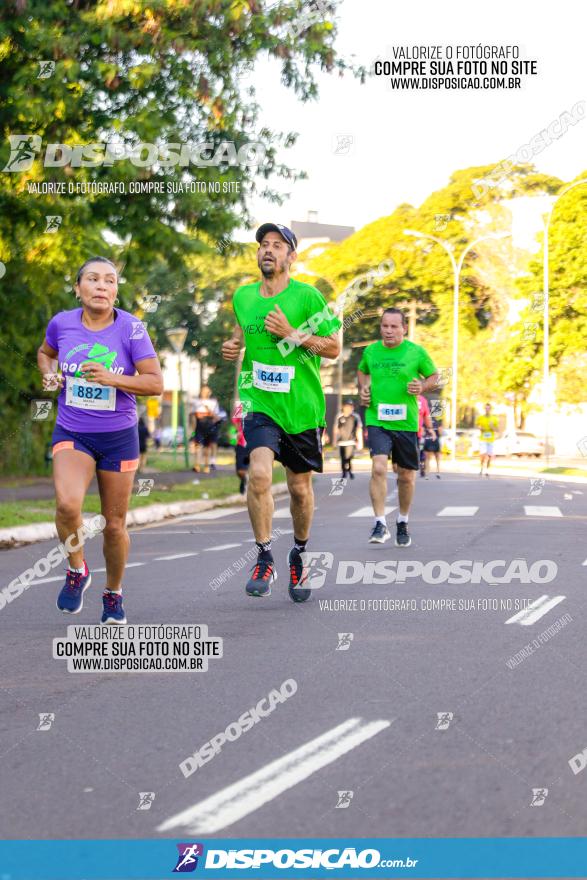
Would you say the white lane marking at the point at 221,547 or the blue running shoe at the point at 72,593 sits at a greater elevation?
the blue running shoe at the point at 72,593

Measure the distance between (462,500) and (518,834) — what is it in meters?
19.1

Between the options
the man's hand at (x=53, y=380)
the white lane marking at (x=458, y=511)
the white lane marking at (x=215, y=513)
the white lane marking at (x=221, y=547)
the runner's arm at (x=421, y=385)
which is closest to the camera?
the man's hand at (x=53, y=380)

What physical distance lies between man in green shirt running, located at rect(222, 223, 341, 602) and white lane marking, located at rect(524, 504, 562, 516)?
35.7ft

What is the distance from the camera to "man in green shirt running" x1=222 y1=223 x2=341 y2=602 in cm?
864

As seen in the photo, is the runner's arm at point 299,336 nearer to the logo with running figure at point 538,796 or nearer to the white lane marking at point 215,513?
the logo with running figure at point 538,796

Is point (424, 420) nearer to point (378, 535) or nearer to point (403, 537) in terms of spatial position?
point (378, 535)

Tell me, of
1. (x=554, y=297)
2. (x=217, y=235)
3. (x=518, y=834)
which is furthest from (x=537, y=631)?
(x=554, y=297)

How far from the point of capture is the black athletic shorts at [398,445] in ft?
43.5

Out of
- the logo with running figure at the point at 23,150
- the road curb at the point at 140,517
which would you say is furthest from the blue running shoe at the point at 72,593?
the logo with running figure at the point at 23,150

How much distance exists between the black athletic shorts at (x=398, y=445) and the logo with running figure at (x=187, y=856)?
30.5ft

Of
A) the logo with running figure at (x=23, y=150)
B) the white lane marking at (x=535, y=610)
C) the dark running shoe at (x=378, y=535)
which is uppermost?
the logo with running figure at (x=23, y=150)

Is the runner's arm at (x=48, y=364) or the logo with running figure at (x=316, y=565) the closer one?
the runner's arm at (x=48, y=364)

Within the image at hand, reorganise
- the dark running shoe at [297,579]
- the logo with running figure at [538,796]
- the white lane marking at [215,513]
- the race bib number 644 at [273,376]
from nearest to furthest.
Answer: the logo with running figure at [538,796] → the race bib number 644 at [273,376] → the dark running shoe at [297,579] → the white lane marking at [215,513]

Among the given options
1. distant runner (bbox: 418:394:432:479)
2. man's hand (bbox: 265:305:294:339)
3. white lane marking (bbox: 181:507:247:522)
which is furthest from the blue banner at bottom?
distant runner (bbox: 418:394:432:479)
